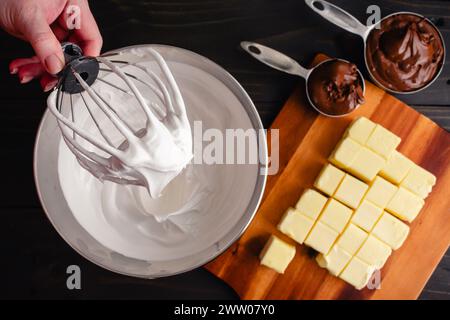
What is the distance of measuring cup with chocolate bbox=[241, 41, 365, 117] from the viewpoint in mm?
904

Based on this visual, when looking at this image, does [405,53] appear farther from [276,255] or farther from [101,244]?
[101,244]

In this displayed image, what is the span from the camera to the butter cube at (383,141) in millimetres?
924

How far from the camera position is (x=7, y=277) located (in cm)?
94

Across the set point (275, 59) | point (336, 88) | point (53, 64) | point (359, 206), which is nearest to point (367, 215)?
point (359, 206)

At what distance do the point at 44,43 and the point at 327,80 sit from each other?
52 cm

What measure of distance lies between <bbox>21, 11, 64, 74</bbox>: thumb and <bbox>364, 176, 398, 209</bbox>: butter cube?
0.63 meters

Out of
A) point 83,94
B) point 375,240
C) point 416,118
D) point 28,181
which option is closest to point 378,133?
point 416,118

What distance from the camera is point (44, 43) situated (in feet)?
2.35

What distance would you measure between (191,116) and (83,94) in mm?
185

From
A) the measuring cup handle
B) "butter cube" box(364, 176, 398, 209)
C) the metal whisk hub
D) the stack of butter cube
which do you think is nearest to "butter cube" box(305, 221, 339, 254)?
the stack of butter cube

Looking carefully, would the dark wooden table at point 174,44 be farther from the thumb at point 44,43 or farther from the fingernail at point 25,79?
the thumb at point 44,43

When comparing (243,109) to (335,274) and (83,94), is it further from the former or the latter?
(335,274)

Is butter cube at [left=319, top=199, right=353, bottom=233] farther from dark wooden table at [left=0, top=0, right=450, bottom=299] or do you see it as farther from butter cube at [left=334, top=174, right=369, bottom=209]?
dark wooden table at [left=0, top=0, right=450, bottom=299]
